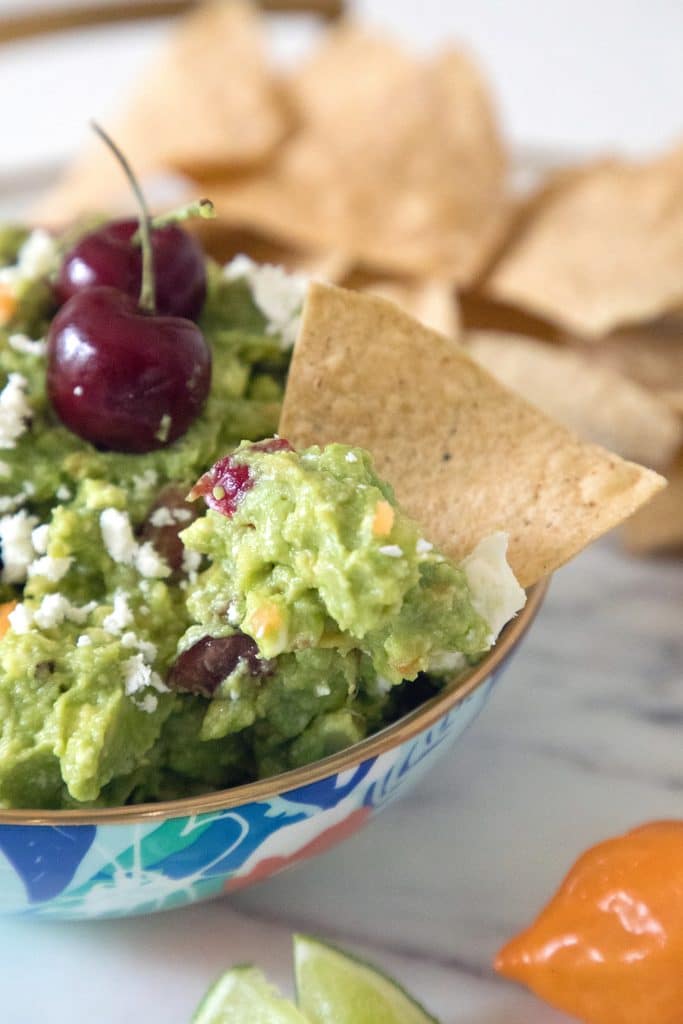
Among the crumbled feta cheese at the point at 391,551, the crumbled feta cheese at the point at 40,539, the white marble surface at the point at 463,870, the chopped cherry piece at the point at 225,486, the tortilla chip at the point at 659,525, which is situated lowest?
the white marble surface at the point at 463,870

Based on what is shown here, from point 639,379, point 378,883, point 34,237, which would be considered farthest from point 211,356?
point 639,379

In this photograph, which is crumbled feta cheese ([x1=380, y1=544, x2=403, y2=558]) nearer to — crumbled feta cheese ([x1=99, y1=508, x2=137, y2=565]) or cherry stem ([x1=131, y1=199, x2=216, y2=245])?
crumbled feta cheese ([x1=99, y1=508, x2=137, y2=565])

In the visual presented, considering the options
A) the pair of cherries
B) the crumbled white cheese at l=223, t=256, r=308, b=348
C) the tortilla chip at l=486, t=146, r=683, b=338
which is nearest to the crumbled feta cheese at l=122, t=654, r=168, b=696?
the pair of cherries

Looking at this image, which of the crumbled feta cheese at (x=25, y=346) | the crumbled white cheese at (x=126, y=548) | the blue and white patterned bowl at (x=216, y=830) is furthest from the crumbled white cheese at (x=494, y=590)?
the crumbled feta cheese at (x=25, y=346)

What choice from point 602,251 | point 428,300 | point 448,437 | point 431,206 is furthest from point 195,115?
point 448,437

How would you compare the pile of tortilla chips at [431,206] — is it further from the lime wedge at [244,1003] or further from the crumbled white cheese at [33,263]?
the lime wedge at [244,1003]

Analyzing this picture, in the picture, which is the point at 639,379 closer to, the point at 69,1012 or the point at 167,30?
the point at 69,1012
